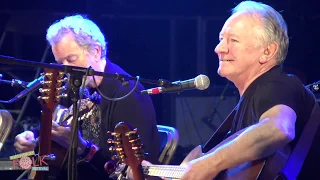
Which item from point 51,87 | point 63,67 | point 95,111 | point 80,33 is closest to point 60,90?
point 51,87

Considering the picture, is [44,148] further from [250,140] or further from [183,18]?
[183,18]

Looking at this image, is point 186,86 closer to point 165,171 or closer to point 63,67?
point 165,171

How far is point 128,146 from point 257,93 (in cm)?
72

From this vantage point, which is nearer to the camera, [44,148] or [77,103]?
[77,103]

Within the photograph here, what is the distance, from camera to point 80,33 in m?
3.81

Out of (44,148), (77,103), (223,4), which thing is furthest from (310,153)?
(223,4)

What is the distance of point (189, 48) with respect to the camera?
6.69 m

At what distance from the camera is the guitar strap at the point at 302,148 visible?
2.44 metres

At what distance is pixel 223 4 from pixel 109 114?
11.1ft

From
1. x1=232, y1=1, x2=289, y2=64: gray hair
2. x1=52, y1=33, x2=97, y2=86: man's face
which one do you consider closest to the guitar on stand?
x1=52, y1=33, x2=97, y2=86: man's face

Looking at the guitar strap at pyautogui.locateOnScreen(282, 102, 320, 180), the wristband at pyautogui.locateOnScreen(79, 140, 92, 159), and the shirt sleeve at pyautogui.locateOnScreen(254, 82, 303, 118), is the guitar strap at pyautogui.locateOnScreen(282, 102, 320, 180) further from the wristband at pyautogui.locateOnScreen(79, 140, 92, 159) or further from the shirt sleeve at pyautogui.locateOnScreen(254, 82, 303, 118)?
the wristband at pyautogui.locateOnScreen(79, 140, 92, 159)

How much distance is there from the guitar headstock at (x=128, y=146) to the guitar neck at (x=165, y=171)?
0.09 meters

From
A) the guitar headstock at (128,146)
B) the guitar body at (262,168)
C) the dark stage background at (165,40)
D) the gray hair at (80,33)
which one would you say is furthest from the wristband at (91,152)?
the dark stage background at (165,40)

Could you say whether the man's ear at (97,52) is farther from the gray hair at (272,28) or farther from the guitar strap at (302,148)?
the guitar strap at (302,148)
